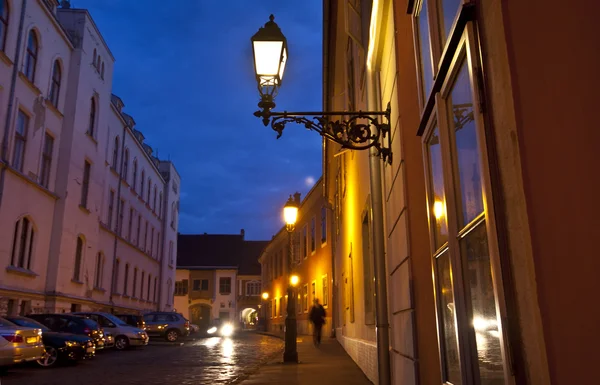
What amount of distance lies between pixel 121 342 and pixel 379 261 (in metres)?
17.2

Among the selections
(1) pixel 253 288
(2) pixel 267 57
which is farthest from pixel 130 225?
(2) pixel 267 57

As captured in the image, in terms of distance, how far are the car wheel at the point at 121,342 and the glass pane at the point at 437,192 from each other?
1975 centimetres

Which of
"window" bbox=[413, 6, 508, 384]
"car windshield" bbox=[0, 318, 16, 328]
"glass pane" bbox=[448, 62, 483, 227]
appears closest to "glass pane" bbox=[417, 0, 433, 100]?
"window" bbox=[413, 6, 508, 384]

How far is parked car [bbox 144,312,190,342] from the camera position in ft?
95.6

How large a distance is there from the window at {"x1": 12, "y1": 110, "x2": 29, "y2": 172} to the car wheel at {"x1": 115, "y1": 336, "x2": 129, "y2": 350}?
7.57 meters

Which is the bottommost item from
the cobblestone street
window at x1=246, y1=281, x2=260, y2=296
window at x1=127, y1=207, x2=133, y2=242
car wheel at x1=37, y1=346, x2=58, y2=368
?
the cobblestone street

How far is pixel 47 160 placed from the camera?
74.6 feet

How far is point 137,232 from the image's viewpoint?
128ft

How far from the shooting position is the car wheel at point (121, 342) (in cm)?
2119

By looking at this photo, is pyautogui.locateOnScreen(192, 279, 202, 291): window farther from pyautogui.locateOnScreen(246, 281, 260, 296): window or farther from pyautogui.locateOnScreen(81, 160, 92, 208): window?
pyautogui.locateOnScreen(81, 160, 92, 208): window

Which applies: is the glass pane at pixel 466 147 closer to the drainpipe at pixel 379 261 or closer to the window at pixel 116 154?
the drainpipe at pixel 379 261

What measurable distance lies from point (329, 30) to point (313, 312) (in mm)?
11052

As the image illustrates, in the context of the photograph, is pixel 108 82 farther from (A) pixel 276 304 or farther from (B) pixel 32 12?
(A) pixel 276 304

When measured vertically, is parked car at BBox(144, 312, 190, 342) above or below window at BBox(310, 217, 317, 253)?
below
